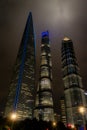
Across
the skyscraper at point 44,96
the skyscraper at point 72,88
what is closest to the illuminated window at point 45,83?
the skyscraper at point 44,96

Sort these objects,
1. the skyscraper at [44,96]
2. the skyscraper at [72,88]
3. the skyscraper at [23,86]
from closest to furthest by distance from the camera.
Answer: the skyscraper at [72,88], the skyscraper at [44,96], the skyscraper at [23,86]

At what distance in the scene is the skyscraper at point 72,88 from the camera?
132450 mm

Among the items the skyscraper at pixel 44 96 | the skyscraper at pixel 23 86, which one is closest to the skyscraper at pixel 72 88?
the skyscraper at pixel 44 96

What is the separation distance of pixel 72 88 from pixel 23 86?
57068 mm

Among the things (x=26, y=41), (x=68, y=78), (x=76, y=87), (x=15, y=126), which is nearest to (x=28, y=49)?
(x=26, y=41)

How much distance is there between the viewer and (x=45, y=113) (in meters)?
149

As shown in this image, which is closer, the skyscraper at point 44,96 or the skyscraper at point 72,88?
the skyscraper at point 72,88

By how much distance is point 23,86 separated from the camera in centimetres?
16662

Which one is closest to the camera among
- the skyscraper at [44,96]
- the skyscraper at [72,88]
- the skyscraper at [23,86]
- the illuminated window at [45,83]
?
the skyscraper at [72,88]

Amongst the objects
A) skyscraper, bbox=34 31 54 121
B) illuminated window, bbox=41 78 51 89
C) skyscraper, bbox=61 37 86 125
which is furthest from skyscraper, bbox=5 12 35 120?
skyscraper, bbox=61 37 86 125

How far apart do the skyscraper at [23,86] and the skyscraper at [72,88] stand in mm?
45987

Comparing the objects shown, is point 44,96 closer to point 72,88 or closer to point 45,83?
point 45,83

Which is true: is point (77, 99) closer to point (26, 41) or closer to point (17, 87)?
point (17, 87)

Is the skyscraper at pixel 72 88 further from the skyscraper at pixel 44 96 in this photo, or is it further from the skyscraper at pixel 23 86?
the skyscraper at pixel 23 86
